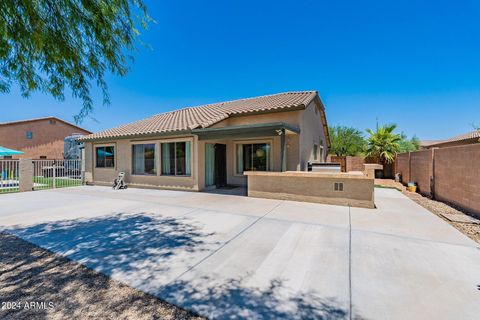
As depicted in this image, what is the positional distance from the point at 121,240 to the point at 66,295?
6.15 ft

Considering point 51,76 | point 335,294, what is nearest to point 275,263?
point 335,294

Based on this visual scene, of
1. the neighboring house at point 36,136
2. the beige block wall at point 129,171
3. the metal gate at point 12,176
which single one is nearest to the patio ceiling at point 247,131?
the beige block wall at point 129,171

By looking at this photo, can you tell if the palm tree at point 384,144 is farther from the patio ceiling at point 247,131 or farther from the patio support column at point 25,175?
the patio support column at point 25,175

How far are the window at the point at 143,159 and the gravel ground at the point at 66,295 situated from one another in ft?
29.3

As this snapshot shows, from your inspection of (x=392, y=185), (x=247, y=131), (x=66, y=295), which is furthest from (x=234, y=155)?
(x=392, y=185)

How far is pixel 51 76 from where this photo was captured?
375 centimetres

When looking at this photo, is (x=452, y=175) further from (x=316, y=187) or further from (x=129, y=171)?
(x=129, y=171)

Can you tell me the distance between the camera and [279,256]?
12.6 feet

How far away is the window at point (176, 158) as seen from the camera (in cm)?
1131

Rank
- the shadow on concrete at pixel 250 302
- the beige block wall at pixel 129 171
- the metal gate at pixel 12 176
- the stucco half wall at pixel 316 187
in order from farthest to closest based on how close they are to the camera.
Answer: the metal gate at pixel 12 176
the beige block wall at pixel 129 171
the stucco half wall at pixel 316 187
the shadow on concrete at pixel 250 302

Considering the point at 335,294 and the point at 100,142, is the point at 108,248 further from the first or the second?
the point at 100,142

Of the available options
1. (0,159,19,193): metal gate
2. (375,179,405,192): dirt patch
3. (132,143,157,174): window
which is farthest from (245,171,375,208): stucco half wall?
(0,159,19,193): metal gate

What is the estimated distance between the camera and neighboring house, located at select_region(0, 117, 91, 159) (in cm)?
2397

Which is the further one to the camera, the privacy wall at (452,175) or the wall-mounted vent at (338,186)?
the wall-mounted vent at (338,186)
